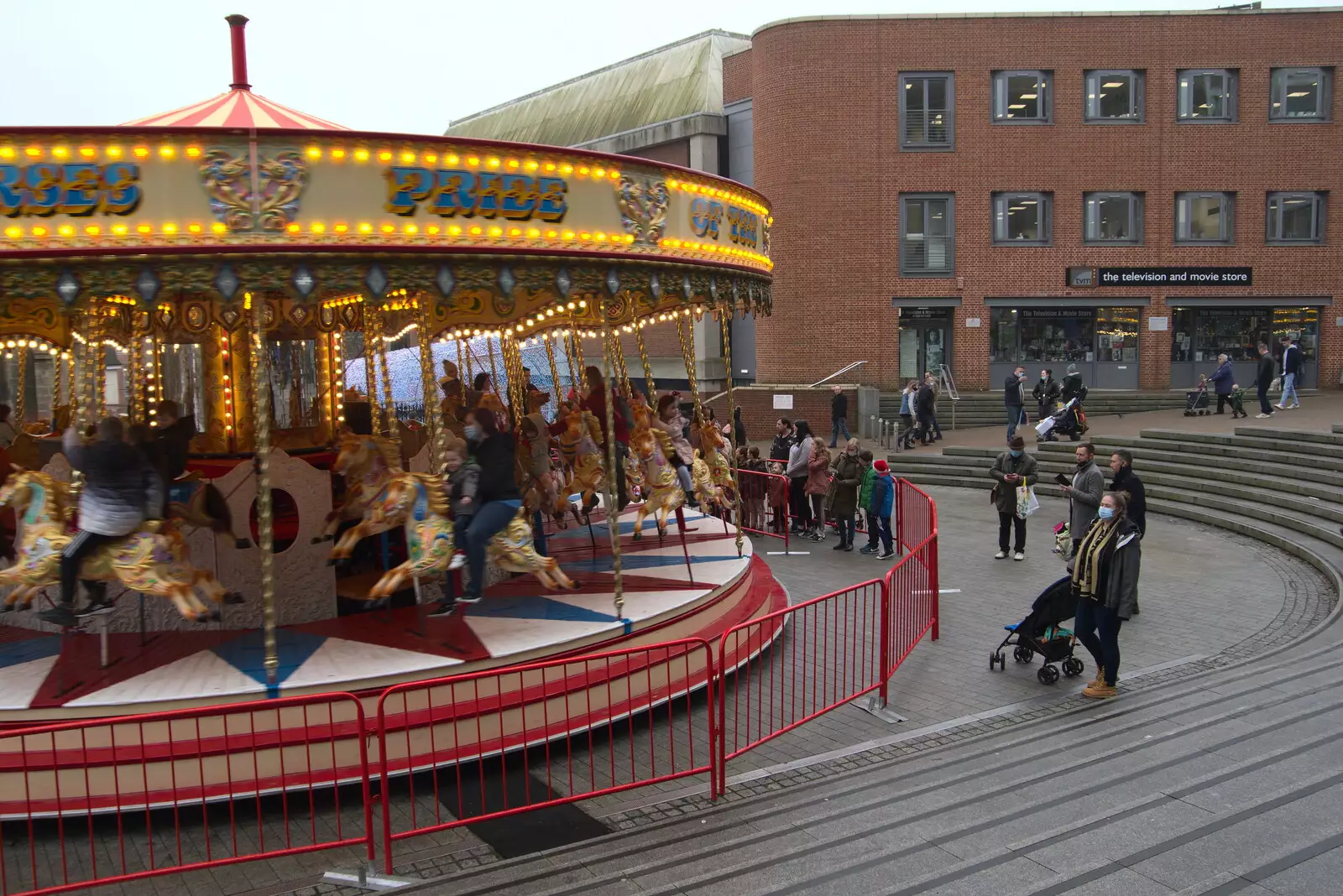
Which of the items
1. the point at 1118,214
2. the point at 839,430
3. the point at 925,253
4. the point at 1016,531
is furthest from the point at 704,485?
the point at 1118,214

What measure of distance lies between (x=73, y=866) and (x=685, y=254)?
637 cm

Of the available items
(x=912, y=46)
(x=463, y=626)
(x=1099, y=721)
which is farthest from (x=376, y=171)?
(x=912, y=46)

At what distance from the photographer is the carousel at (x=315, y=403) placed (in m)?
7.10

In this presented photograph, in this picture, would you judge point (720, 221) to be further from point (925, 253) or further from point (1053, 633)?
point (925, 253)

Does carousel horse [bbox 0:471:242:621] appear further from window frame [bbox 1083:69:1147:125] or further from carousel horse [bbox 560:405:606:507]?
window frame [bbox 1083:69:1147:125]

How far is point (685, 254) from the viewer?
31.0 ft

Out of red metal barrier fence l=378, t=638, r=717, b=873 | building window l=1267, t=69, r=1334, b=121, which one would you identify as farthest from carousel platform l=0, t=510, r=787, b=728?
building window l=1267, t=69, r=1334, b=121

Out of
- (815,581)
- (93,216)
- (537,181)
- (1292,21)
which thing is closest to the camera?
(93,216)

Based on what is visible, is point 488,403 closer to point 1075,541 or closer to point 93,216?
point 93,216

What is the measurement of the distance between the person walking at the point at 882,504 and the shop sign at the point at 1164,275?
64.6 ft

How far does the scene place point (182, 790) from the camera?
6969 mm

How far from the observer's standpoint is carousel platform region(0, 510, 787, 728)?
7703mm

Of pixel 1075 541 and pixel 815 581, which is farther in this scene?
pixel 815 581

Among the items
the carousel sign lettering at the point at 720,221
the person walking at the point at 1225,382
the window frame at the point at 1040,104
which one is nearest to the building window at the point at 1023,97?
the window frame at the point at 1040,104
